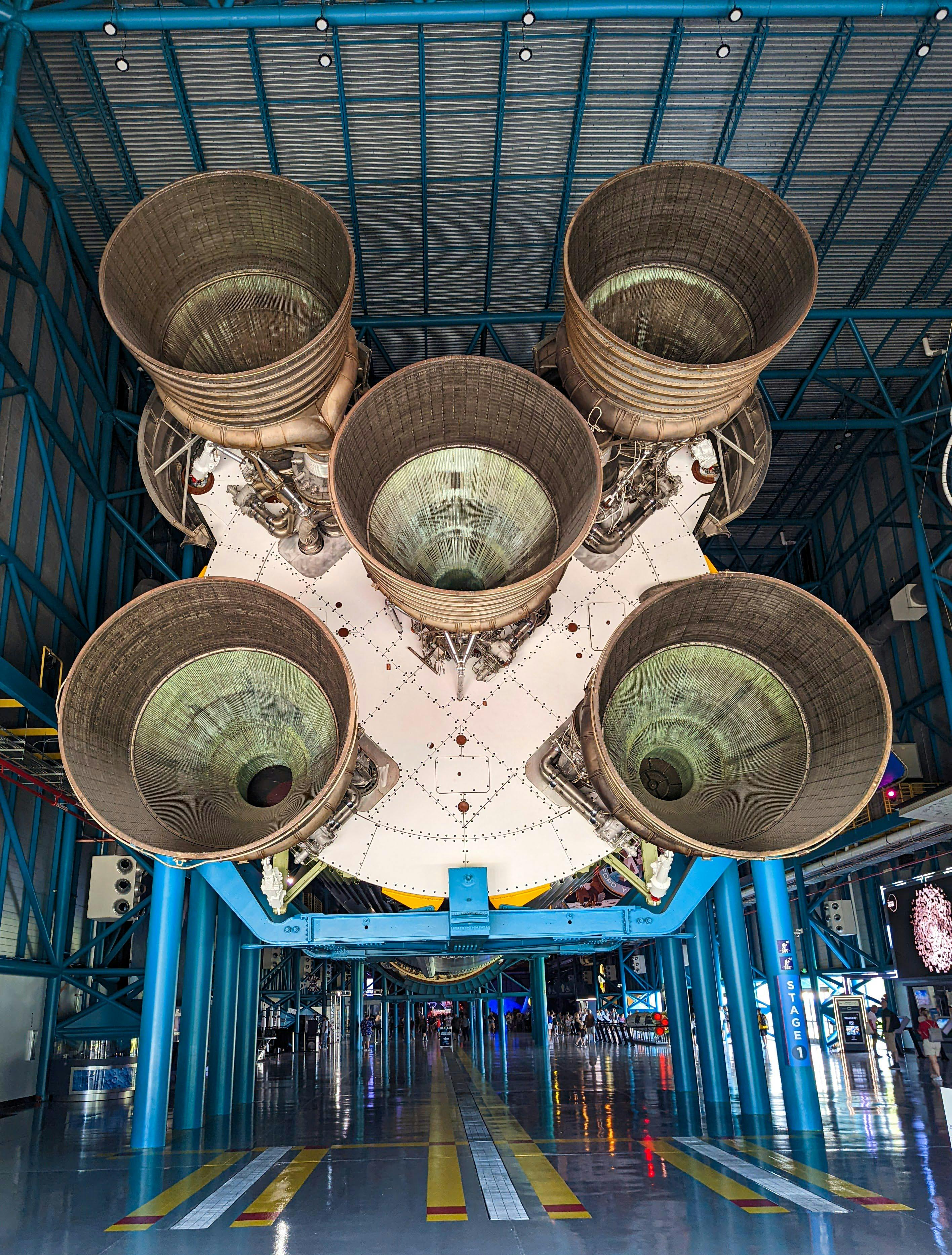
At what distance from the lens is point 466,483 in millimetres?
8156

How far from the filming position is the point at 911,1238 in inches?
229

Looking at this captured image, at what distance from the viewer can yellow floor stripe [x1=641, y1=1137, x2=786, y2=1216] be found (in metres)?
6.75

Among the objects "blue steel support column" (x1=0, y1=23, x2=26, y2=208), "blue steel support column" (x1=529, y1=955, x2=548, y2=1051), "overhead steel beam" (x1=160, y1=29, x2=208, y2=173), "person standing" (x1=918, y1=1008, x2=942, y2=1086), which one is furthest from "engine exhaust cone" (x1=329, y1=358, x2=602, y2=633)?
"blue steel support column" (x1=529, y1=955, x2=548, y2=1051)

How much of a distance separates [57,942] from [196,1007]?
466 centimetres

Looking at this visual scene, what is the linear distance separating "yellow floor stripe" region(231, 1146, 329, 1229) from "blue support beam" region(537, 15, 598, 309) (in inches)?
405

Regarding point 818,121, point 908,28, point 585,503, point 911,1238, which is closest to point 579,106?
point 818,121

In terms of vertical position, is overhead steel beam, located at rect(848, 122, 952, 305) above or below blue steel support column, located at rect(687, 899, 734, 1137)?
above

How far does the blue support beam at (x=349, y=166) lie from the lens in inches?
470

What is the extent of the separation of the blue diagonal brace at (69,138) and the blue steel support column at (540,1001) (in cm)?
2325

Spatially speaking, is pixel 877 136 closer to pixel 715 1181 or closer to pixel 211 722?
pixel 211 722

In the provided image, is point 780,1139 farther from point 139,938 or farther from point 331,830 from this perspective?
point 139,938

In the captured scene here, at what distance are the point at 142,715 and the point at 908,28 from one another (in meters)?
12.9

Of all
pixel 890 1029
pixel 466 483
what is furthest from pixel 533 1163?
pixel 890 1029

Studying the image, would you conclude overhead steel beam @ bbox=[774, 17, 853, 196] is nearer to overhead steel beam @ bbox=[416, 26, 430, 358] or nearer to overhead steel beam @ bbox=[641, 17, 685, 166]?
overhead steel beam @ bbox=[641, 17, 685, 166]
